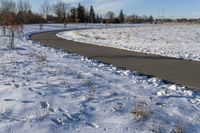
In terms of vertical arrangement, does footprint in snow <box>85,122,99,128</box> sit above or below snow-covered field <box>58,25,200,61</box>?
above

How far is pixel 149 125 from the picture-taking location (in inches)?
257

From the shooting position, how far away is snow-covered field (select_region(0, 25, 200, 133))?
6379 mm

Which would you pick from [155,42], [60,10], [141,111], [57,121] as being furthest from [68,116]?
[60,10]

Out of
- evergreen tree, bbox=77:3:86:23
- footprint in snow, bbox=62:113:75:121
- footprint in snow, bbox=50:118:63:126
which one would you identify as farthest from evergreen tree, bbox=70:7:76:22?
footprint in snow, bbox=50:118:63:126

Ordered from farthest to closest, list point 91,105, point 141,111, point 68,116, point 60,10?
point 60,10
point 91,105
point 141,111
point 68,116

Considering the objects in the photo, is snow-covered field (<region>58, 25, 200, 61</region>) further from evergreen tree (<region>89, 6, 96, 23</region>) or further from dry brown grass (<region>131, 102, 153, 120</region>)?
evergreen tree (<region>89, 6, 96, 23</region>)

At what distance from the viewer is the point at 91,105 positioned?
7430mm

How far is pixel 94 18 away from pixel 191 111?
401 feet

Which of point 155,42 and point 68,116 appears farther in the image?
point 155,42

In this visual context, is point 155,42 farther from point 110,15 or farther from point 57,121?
point 110,15

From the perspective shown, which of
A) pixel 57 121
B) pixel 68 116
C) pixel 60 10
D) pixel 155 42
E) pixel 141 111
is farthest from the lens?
pixel 60 10

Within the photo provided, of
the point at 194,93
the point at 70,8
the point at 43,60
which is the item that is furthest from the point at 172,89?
the point at 70,8

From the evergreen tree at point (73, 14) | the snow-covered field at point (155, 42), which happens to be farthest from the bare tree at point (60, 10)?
the snow-covered field at point (155, 42)

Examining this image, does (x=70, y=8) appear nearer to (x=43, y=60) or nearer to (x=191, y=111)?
(x=43, y=60)
